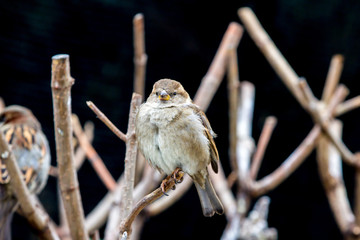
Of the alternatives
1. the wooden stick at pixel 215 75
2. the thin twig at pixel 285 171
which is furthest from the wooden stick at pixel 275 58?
the wooden stick at pixel 215 75

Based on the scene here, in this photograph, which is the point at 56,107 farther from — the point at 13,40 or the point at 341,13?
the point at 341,13

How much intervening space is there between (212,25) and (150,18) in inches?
13.0

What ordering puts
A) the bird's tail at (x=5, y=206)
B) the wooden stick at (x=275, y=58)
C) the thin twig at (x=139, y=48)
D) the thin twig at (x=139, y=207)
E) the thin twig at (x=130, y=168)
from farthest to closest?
the wooden stick at (x=275, y=58), the bird's tail at (x=5, y=206), the thin twig at (x=139, y=48), the thin twig at (x=130, y=168), the thin twig at (x=139, y=207)

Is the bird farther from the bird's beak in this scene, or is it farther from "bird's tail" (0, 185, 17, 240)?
the bird's beak

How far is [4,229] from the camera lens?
181cm

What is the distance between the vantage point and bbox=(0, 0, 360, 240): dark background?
2543mm

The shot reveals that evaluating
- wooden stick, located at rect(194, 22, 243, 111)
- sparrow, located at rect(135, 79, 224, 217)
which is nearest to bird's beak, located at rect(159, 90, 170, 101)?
sparrow, located at rect(135, 79, 224, 217)

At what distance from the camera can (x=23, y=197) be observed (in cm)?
140

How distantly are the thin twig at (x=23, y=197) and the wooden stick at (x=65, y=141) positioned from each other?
5.7 inches

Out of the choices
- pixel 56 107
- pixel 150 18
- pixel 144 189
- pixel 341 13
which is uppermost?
pixel 341 13

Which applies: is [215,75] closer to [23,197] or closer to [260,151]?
[260,151]

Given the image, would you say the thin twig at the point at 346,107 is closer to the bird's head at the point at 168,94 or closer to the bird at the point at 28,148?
the bird's head at the point at 168,94

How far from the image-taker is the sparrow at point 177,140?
144 cm

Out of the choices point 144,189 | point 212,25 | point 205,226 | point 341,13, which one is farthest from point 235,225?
point 341,13
